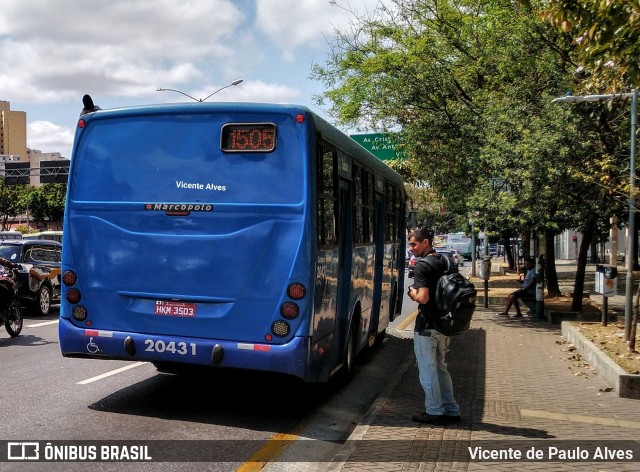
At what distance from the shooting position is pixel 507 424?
22.8 feet

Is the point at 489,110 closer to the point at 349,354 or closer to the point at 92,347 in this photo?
the point at 349,354

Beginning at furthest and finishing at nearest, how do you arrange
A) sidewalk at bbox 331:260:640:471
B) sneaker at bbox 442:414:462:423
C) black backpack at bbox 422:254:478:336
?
1. sneaker at bbox 442:414:462:423
2. black backpack at bbox 422:254:478:336
3. sidewalk at bbox 331:260:640:471

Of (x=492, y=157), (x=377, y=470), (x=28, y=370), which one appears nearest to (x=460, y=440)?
(x=377, y=470)

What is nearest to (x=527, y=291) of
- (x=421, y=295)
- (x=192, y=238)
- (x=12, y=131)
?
(x=421, y=295)

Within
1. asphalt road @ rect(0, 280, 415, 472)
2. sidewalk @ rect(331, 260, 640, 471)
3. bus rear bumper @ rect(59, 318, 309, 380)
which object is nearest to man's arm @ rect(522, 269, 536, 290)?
sidewalk @ rect(331, 260, 640, 471)

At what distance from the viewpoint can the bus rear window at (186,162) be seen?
6973 millimetres

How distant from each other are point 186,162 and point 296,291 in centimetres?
169

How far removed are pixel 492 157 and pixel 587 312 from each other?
430 cm

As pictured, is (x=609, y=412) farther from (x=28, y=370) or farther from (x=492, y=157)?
(x=492, y=157)

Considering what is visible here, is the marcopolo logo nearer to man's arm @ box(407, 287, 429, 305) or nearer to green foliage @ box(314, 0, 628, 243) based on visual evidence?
man's arm @ box(407, 287, 429, 305)

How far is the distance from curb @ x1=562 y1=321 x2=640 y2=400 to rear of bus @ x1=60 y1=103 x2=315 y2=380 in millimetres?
4077

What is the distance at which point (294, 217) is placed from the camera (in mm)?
6871

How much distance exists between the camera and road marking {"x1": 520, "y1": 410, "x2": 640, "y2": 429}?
7102 millimetres

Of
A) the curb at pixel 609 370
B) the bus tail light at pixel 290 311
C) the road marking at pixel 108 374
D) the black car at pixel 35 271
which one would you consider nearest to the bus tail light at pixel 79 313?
the road marking at pixel 108 374
